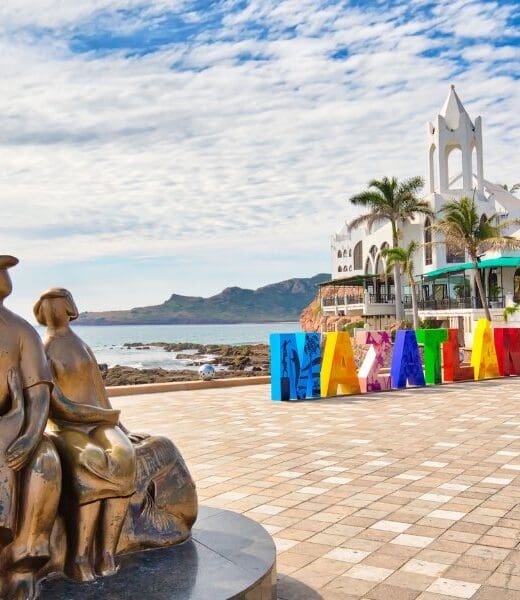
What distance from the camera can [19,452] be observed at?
123 inches

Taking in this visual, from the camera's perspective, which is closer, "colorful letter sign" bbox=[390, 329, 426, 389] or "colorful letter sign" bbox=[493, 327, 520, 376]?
"colorful letter sign" bbox=[390, 329, 426, 389]

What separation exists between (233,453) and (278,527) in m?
3.16

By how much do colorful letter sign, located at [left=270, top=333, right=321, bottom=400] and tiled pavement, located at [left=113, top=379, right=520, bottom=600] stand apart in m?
0.98

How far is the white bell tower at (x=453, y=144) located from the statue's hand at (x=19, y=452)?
4813 centimetres

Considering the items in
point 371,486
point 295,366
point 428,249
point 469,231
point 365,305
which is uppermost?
point 428,249

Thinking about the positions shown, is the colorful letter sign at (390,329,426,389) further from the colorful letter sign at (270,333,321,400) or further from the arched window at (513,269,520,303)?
the arched window at (513,269,520,303)

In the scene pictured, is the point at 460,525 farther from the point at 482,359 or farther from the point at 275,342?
the point at 482,359

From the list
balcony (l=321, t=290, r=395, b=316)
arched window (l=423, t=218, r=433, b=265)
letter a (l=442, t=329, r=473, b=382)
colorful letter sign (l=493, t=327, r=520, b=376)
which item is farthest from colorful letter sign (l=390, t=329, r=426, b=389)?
arched window (l=423, t=218, r=433, b=265)

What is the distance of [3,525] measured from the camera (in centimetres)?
305

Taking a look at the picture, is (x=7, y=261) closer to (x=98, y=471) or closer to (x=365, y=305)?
(x=98, y=471)

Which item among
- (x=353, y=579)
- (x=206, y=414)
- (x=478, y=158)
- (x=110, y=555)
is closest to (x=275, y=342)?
(x=206, y=414)

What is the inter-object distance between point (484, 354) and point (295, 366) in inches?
255

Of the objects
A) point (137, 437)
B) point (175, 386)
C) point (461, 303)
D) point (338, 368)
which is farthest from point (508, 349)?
point (461, 303)

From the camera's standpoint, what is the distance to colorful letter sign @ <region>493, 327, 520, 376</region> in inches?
739
